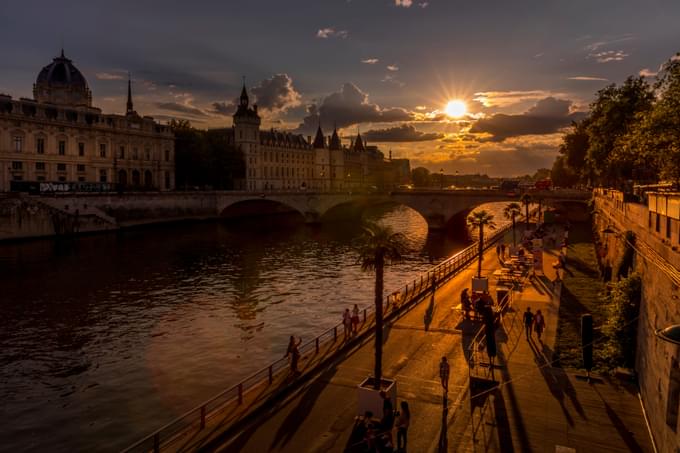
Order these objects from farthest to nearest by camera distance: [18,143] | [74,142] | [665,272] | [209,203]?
1. [209,203]
2. [74,142]
3. [18,143]
4. [665,272]

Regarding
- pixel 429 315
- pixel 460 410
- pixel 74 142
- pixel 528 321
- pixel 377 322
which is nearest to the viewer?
pixel 460 410

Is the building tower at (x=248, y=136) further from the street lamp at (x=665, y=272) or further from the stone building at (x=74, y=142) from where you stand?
the street lamp at (x=665, y=272)

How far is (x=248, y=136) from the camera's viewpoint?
5940 inches

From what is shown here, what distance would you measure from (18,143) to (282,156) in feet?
278

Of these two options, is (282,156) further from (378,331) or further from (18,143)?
(378,331)

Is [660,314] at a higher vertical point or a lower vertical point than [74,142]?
lower

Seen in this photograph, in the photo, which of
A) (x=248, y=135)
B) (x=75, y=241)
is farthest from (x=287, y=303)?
(x=248, y=135)

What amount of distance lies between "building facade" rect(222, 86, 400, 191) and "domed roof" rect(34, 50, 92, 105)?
43.0 metres

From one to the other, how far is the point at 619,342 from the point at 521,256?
28.0 metres

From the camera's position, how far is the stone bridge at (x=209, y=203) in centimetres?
8056

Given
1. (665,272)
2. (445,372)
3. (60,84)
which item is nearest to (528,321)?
(445,372)

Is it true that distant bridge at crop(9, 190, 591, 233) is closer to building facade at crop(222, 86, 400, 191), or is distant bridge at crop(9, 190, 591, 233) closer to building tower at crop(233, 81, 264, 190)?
building facade at crop(222, 86, 400, 191)

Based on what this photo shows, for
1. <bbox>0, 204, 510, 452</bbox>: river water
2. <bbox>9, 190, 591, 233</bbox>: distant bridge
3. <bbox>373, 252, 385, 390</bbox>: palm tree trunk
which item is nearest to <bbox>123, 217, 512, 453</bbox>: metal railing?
<bbox>0, 204, 510, 452</bbox>: river water

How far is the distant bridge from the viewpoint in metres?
85.2
